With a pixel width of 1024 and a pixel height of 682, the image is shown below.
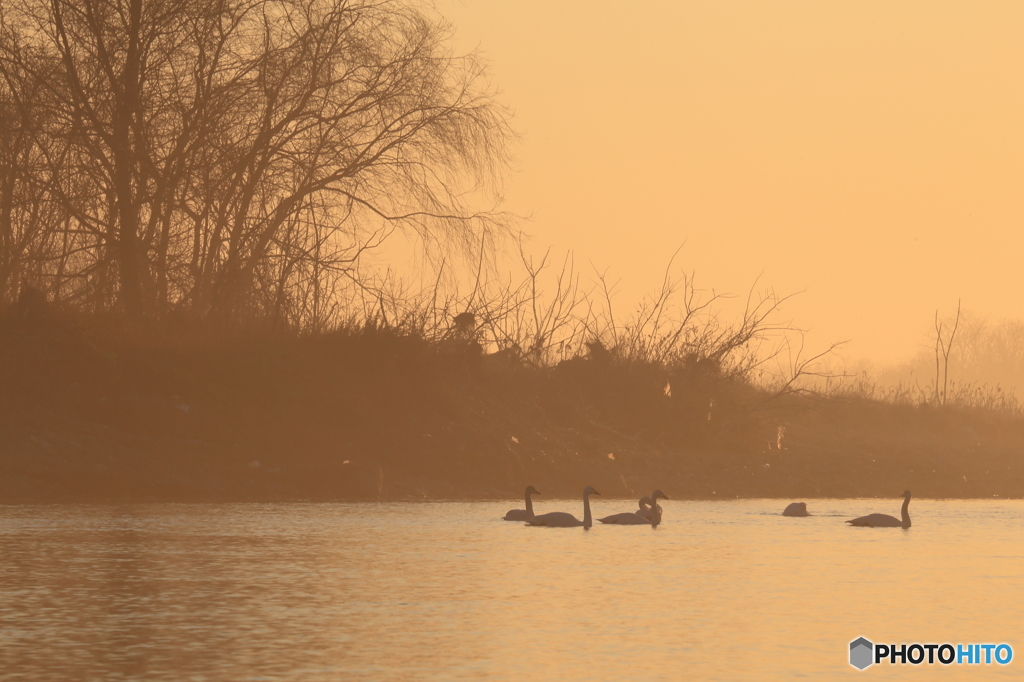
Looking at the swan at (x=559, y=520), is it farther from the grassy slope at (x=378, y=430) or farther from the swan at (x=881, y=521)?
the grassy slope at (x=378, y=430)

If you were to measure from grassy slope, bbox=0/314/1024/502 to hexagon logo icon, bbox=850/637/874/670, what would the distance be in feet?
52.1

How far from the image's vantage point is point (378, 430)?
2816cm

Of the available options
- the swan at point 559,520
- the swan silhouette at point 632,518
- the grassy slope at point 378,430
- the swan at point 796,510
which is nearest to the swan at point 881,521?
the swan at point 796,510

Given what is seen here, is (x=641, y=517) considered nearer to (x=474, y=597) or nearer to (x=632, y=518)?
(x=632, y=518)

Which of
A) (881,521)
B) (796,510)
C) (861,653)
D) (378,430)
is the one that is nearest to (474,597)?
(861,653)

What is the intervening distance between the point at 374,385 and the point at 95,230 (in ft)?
20.9

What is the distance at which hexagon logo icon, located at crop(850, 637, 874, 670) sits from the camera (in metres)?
9.03

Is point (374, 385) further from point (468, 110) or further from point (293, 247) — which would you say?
point (468, 110)

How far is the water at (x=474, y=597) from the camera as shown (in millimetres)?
9000

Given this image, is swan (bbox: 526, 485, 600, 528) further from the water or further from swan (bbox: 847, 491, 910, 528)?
swan (bbox: 847, 491, 910, 528)

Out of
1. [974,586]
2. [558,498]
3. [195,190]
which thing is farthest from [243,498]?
[974,586]

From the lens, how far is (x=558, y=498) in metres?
26.9

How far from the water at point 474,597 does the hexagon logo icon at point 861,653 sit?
9cm

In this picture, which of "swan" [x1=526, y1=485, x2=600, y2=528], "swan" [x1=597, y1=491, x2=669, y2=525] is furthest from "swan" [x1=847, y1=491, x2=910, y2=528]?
"swan" [x1=526, y1=485, x2=600, y2=528]
